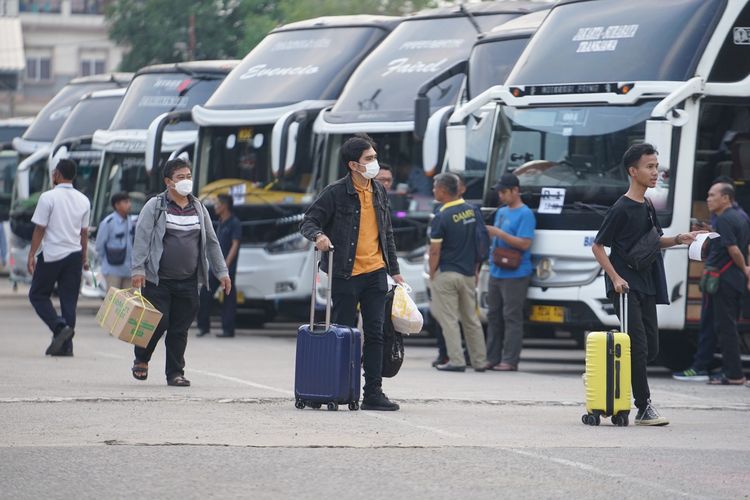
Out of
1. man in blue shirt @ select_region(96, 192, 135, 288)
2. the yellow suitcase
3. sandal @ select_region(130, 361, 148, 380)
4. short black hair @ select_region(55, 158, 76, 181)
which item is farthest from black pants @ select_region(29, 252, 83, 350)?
the yellow suitcase

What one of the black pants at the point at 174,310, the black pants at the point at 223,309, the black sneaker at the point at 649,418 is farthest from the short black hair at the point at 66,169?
the black sneaker at the point at 649,418

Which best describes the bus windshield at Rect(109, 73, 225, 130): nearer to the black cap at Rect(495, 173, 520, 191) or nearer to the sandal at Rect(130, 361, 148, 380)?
the black cap at Rect(495, 173, 520, 191)

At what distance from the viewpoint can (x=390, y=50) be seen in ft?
67.6

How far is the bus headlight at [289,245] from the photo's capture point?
807 inches

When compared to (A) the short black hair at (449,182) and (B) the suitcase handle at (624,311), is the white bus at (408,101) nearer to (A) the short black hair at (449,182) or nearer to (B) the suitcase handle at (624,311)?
(A) the short black hair at (449,182)

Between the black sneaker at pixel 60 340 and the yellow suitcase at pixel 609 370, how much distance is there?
21.8 feet

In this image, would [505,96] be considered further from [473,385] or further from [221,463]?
[221,463]

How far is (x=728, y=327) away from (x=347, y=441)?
6.18 metres

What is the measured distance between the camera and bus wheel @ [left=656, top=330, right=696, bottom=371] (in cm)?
1619

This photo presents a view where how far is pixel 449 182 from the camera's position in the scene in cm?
1577

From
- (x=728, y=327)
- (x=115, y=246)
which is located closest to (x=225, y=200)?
(x=115, y=246)

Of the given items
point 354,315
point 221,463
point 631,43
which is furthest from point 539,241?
point 221,463

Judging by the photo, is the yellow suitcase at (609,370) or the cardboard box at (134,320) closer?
the yellow suitcase at (609,370)

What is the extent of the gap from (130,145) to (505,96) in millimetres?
8839
